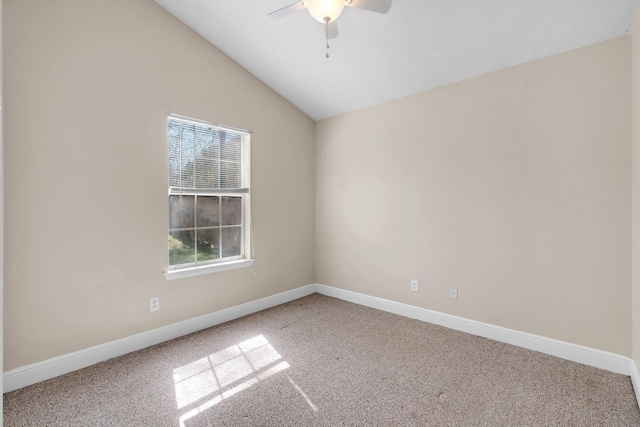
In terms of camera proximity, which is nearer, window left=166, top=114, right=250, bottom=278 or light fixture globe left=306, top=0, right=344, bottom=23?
light fixture globe left=306, top=0, right=344, bottom=23

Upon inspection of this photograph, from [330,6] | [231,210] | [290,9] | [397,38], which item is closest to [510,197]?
[397,38]

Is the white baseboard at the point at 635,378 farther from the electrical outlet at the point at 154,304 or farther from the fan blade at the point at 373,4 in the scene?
the electrical outlet at the point at 154,304

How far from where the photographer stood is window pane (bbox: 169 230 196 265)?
2887 mm

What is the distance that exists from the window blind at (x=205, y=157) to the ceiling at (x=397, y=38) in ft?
2.60

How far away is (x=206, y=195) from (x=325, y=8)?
1.97 m

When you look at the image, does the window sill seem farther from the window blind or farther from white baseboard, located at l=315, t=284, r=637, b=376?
white baseboard, located at l=315, t=284, r=637, b=376

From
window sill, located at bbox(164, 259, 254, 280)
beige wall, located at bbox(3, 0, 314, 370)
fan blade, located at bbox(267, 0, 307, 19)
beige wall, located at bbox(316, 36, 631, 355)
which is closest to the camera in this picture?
fan blade, located at bbox(267, 0, 307, 19)

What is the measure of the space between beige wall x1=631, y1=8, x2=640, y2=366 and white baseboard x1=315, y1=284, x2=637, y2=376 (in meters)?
0.18

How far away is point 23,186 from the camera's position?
213cm

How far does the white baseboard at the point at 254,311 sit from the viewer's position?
2.18 m

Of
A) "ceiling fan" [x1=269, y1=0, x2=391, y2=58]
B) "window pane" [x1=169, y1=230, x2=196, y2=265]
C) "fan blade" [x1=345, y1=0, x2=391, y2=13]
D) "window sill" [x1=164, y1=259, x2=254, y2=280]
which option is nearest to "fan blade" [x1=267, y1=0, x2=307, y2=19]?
"ceiling fan" [x1=269, y1=0, x2=391, y2=58]

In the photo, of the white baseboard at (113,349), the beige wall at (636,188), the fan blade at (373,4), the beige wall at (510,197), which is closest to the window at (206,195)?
the white baseboard at (113,349)

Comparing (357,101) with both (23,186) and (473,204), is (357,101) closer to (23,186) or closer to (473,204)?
(473,204)

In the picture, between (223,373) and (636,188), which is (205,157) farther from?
(636,188)
